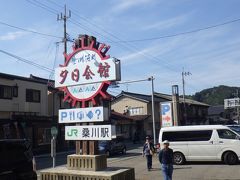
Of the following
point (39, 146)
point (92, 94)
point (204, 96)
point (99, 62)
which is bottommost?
point (39, 146)

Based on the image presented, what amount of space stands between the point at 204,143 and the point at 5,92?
22.1 metres

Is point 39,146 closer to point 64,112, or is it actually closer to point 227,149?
point 227,149

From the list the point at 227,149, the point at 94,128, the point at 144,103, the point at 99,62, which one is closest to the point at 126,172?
the point at 94,128

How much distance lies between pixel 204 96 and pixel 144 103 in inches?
3513

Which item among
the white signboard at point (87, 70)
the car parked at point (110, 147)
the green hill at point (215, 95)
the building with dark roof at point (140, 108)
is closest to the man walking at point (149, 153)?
the white signboard at point (87, 70)

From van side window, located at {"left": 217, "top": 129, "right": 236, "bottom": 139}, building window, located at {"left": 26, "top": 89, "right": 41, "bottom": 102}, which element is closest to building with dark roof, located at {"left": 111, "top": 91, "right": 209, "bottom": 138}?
building window, located at {"left": 26, "top": 89, "right": 41, "bottom": 102}

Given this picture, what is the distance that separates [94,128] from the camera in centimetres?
1219

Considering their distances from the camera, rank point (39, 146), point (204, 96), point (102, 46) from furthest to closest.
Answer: point (204, 96)
point (39, 146)
point (102, 46)

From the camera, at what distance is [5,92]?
120 ft

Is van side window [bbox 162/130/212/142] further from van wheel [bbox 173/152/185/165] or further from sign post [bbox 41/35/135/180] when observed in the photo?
sign post [bbox 41/35/135/180]

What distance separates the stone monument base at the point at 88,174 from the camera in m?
11.1

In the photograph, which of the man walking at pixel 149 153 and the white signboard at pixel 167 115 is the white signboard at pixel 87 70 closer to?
the man walking at pixel 149 153

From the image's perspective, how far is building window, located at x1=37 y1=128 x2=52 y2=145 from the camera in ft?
131

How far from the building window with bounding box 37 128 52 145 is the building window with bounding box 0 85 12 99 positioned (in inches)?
204
